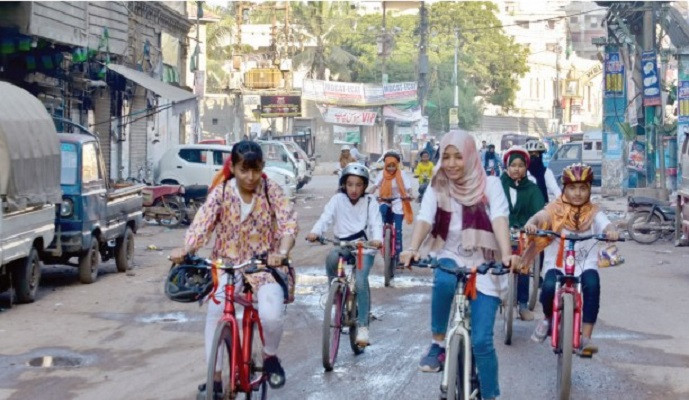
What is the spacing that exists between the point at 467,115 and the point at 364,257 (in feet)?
249

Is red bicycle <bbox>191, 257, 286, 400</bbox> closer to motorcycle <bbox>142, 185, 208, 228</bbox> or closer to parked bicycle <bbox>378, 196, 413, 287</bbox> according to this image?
parked bicycle <bbox>378, 196, 413, 287</bbox>

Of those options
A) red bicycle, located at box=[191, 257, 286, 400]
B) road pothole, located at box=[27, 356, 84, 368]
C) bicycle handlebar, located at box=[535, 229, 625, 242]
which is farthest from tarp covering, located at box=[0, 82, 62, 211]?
bicycle handlebar, located at box=[535, 229, 625, 242]

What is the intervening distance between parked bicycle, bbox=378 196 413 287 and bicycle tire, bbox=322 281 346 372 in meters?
5.41

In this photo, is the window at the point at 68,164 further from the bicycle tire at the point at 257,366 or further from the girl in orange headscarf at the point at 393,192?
the bicycle tire at the point at 257,366

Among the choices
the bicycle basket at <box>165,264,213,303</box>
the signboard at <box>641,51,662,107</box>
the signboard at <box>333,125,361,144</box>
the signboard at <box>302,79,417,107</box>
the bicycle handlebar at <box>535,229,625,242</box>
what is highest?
the signboard at <box>302,79,417,107</box>

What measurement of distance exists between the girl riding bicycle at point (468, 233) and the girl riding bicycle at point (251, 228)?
0.83 m

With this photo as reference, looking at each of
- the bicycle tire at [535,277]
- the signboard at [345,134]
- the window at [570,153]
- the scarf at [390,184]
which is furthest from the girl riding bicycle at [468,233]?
the signboard at [345,134]

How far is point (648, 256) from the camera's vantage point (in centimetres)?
2020

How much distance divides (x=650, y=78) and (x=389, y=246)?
16444 millimetres

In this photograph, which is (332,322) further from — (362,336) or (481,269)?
(481,269)

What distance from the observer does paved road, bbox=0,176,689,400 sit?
28.8 ft

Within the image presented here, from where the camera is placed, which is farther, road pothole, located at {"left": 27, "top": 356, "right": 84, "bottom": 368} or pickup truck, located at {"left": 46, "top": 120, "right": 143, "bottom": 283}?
pickup truck, located at {"left": 46, "top": 120, "right": 143, "bottom": 283}

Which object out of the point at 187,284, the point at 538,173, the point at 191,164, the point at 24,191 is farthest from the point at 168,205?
the point at 187,284

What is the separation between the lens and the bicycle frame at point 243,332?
6691mm
